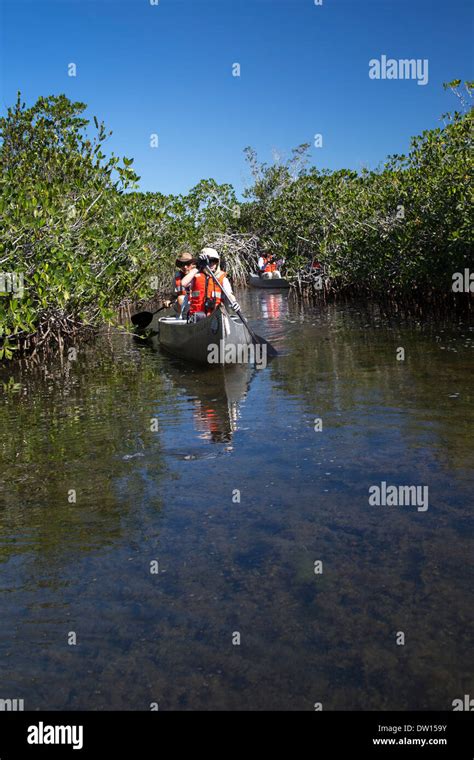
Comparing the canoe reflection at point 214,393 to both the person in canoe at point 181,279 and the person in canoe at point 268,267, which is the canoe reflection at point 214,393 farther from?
A: the person in canoe at point 268,267

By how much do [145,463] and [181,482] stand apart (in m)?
0.77

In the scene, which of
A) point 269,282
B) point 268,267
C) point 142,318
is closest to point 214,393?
point 142,318

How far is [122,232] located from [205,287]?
3658 millimetres

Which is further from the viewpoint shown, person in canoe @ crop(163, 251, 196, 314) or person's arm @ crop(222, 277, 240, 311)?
person in canoe @ crop(163, 251, 196, 314)

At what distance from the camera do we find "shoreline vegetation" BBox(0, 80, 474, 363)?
41.7 ft

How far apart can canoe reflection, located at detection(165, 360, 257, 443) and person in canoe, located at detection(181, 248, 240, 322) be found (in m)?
1.09

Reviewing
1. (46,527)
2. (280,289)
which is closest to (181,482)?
(46,527)

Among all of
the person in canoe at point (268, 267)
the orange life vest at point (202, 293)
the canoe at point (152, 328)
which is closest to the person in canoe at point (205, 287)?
the orange life vest at point (202, 293)

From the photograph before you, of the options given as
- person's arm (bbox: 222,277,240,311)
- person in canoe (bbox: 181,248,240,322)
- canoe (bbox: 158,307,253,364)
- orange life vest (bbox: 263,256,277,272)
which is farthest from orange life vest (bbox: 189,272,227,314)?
orange life vest (bbox: 263,256,277,272)

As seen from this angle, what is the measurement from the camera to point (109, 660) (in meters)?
3.70

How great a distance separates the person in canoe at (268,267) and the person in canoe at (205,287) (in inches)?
981

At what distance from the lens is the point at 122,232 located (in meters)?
16.2

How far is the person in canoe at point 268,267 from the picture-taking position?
3912cm

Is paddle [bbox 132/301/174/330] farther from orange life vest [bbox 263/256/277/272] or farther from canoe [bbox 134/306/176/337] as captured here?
orange life vest [bbox 263/256/277/272]
